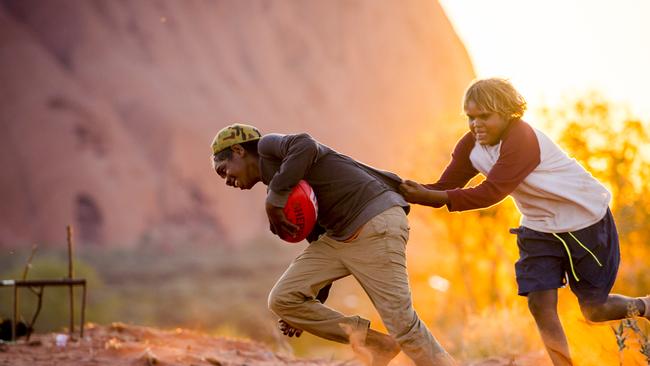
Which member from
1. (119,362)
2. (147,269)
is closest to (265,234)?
(147,269)

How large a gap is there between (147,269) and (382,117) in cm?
3340

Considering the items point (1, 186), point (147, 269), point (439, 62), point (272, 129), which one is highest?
point (439, 62)

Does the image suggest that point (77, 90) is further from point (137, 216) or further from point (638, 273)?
point (638, 273)

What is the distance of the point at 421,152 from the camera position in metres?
29.3

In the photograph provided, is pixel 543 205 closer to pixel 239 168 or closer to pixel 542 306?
pixel 542 306

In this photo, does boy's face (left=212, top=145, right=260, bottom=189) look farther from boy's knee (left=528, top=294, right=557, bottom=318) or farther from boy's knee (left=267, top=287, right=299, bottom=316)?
boy's knee (left=528, top=294, right=557, bottom=318)

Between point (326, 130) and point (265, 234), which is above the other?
point (326, 130)

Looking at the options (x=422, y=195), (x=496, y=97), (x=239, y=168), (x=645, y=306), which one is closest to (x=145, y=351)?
(x=239, y=168)

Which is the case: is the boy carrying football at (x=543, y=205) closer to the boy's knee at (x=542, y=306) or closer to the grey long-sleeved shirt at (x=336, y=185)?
the boy's knee at (x=542, y=306)

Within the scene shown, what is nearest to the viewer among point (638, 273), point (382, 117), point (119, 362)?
point (119, 362)

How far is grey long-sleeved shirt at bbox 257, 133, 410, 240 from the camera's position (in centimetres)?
511

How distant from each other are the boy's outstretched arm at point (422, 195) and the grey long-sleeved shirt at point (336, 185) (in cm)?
6

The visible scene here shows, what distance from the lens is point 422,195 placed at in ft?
17.0

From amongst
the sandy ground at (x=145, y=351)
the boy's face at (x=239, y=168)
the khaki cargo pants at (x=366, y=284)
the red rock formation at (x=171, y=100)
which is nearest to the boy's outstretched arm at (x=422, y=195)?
the khaki cargo pants at (x=366, y=284)
